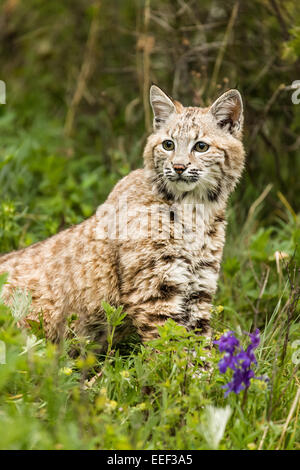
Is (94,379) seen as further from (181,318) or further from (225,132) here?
(225,132)

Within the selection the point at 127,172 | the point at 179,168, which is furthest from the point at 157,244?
the point at 127,172

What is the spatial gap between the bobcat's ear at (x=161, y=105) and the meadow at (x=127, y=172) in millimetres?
1265

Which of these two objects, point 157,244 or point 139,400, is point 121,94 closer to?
point 157,244

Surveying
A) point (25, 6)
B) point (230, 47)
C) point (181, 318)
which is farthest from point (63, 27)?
point (181, 318)

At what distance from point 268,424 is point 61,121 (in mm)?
5893

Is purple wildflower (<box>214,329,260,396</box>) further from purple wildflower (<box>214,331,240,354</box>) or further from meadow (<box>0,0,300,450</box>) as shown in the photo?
meadow (<box>0,0,300,450</box>)

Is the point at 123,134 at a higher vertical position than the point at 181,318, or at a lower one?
higher

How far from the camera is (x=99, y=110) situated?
7.72m

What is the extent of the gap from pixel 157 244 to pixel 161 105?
1.06m

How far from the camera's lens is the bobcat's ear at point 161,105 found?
13.8 feet

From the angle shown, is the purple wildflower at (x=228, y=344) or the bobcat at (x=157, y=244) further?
the bobcat at (x=157, y=244)

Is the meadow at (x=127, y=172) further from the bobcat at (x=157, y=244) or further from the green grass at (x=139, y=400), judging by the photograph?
the bobcat at (x=157, y=244)

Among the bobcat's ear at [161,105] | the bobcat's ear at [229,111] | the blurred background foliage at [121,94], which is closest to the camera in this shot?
the bobcat's ear at [229,111]

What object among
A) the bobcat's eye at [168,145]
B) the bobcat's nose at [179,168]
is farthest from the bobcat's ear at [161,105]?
the bobcat's nose at [179,168]
